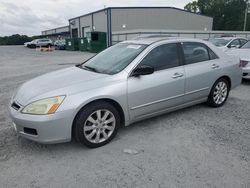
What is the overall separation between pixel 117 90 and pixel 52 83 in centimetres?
99

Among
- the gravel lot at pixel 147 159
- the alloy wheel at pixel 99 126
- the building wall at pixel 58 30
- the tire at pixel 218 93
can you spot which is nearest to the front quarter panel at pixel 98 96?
the alloy wheel at pixel 99 126

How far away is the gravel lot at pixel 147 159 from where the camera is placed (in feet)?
8.27

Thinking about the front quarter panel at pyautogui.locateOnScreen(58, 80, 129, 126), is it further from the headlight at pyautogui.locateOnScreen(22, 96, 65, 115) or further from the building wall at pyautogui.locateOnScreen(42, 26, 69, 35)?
the building wall at pyautogui.locateOnScreen(42, 26, 69, 35)

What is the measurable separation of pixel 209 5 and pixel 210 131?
7613cm

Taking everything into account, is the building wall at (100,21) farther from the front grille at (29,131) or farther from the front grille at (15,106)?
the front grille at (29,131)

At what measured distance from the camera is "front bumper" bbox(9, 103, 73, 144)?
2811 mm

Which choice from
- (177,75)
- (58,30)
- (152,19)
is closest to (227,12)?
(152,19)

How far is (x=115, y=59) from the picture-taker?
12.6 feet

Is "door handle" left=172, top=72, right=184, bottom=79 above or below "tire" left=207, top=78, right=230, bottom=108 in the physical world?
above

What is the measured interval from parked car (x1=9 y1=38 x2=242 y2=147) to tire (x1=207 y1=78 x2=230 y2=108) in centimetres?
2

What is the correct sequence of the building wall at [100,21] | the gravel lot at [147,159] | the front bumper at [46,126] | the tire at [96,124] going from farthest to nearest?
the building wall at [100,21] → the tire at [96,124] → the front bumper at [46,126] → the gravel lot at [147,159]

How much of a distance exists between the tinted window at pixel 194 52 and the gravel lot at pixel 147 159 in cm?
113

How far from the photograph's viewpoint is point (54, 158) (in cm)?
299

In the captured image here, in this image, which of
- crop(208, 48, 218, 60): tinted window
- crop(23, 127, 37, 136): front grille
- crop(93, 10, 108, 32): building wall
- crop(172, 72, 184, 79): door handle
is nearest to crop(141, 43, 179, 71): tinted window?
crop(172, 72, 184, 79): door handle
